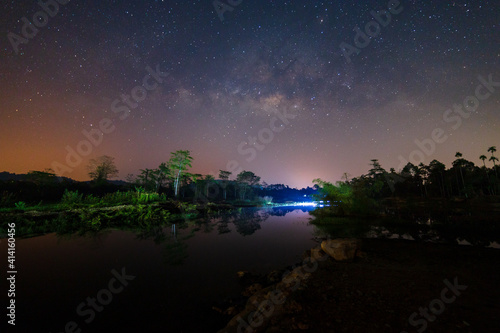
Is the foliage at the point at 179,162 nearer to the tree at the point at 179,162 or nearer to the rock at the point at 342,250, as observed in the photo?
the tree at the point at 179,162

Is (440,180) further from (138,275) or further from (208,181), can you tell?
(138,275)

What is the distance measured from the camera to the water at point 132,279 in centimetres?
406

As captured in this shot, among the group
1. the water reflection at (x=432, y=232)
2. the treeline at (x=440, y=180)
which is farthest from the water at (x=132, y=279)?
the treeline at (x=440, y=180)

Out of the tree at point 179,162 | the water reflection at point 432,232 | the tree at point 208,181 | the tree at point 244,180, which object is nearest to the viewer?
the water reflection at point 432,232

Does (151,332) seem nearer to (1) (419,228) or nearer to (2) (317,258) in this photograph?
(2) (317,258)

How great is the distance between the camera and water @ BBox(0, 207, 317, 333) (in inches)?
160

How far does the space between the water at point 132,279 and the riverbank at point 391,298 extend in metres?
1.71

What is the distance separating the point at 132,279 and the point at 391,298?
301 inches

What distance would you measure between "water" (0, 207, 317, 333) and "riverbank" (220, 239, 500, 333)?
1.71 metres

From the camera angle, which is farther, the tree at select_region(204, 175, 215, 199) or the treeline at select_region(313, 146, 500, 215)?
the tree at select_region(204, 175, 215, 199)

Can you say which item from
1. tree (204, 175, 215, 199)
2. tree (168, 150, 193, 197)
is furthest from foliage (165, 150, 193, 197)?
tree (204, 175, 215, 199)

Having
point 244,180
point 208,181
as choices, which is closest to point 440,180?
point 244,180

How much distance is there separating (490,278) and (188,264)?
994 centimetres

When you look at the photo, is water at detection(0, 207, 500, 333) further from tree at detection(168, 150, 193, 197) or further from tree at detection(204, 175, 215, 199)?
tree at detection(204, 175, 215, 199)
